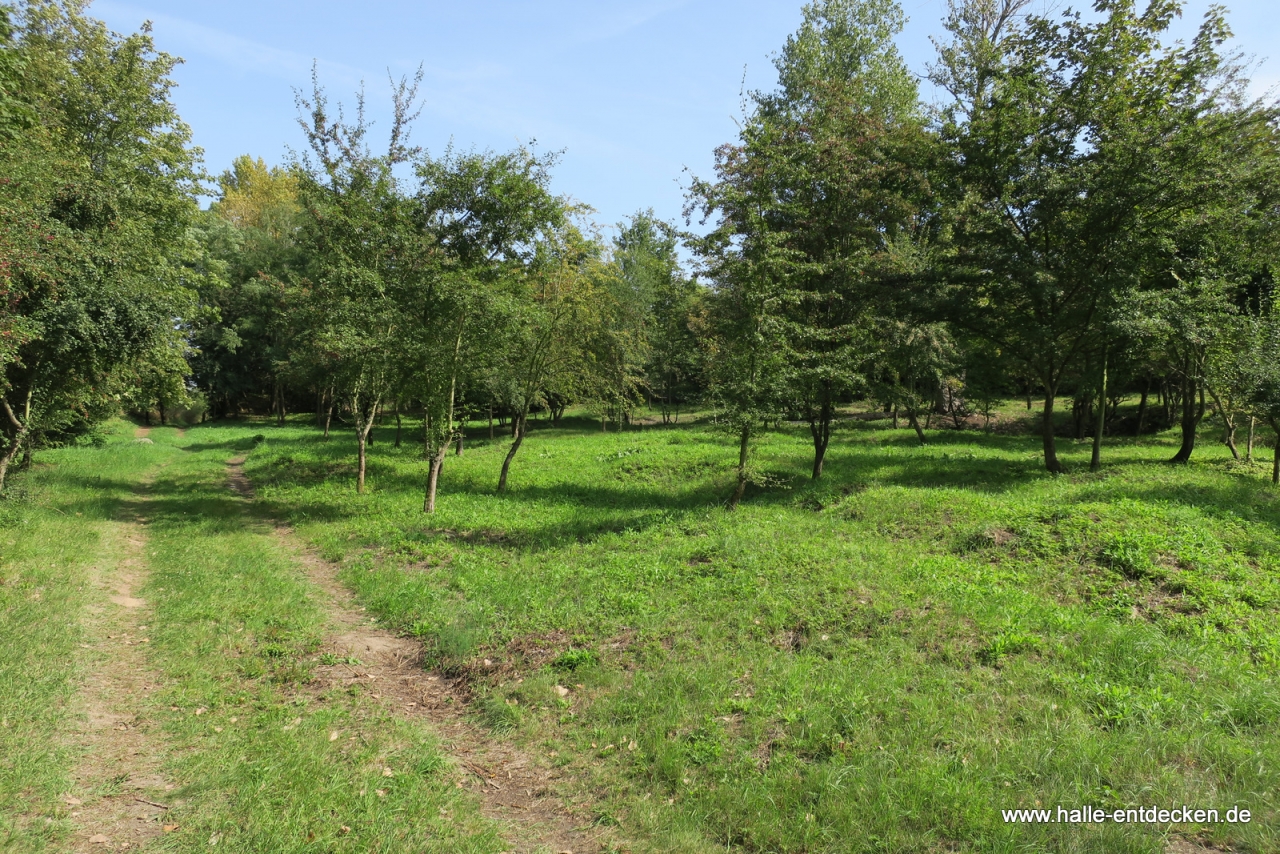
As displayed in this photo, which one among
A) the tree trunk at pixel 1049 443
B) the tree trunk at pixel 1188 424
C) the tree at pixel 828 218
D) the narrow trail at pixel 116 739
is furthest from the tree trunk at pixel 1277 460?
the narrow trail at pixel 116 739

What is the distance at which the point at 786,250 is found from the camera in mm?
13773

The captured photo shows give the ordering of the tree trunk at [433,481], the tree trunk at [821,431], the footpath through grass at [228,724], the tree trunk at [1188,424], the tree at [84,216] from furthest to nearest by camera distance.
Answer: the tree trunk at [1188,424]
the tree trunk at [821,431]
the tree trunk at [433,481]
the tree at [84,216]
the footpath through grass at [228,724]

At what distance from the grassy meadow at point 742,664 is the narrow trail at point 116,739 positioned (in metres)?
0.14

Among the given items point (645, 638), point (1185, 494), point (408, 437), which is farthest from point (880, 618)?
point (408, 437)

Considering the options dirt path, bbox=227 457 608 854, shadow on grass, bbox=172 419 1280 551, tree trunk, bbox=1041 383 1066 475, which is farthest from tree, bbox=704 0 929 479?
dirt path, bbox=227 457 608 854

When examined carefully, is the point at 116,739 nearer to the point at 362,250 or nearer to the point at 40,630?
the point at 40,630

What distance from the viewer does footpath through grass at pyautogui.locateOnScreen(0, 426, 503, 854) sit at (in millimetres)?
4504

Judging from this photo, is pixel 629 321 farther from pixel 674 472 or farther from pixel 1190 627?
pixel 1190 627

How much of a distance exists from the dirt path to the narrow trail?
176cm

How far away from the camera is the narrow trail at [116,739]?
14.4 ft

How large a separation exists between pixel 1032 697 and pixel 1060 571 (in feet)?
12.3

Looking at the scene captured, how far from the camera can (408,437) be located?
36000mm

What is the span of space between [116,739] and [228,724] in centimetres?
84

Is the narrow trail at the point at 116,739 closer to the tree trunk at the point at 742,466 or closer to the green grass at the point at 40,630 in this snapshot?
the green grass at the point at 40,630
